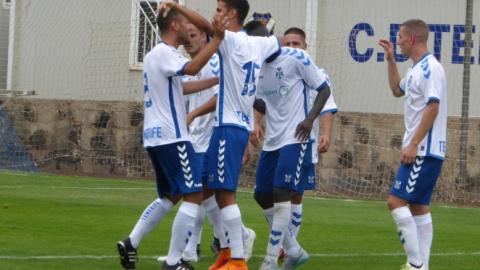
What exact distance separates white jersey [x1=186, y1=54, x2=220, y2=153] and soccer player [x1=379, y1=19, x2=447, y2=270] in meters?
2.06

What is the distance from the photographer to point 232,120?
9.70 metres

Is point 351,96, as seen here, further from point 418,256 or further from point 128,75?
point 418,256

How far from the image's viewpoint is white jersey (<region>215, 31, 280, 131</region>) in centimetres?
971

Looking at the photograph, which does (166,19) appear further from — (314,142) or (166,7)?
(314,142)

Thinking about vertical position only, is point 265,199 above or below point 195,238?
above

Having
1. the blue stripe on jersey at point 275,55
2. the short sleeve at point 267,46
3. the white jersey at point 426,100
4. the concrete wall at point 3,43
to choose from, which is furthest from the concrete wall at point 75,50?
the white jersey at point 426,100

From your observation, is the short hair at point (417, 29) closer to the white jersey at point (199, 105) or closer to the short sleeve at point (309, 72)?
the short sleeve at point (309, 72)

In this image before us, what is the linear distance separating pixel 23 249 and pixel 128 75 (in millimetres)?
15314

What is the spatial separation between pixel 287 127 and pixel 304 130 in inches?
7.9

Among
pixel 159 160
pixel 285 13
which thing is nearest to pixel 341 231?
pixel 159 160

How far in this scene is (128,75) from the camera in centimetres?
2625

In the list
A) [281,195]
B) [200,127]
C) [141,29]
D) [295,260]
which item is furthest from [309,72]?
[141,29]

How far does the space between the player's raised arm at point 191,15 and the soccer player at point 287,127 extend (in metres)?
1.19

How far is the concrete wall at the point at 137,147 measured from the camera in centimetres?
2134
